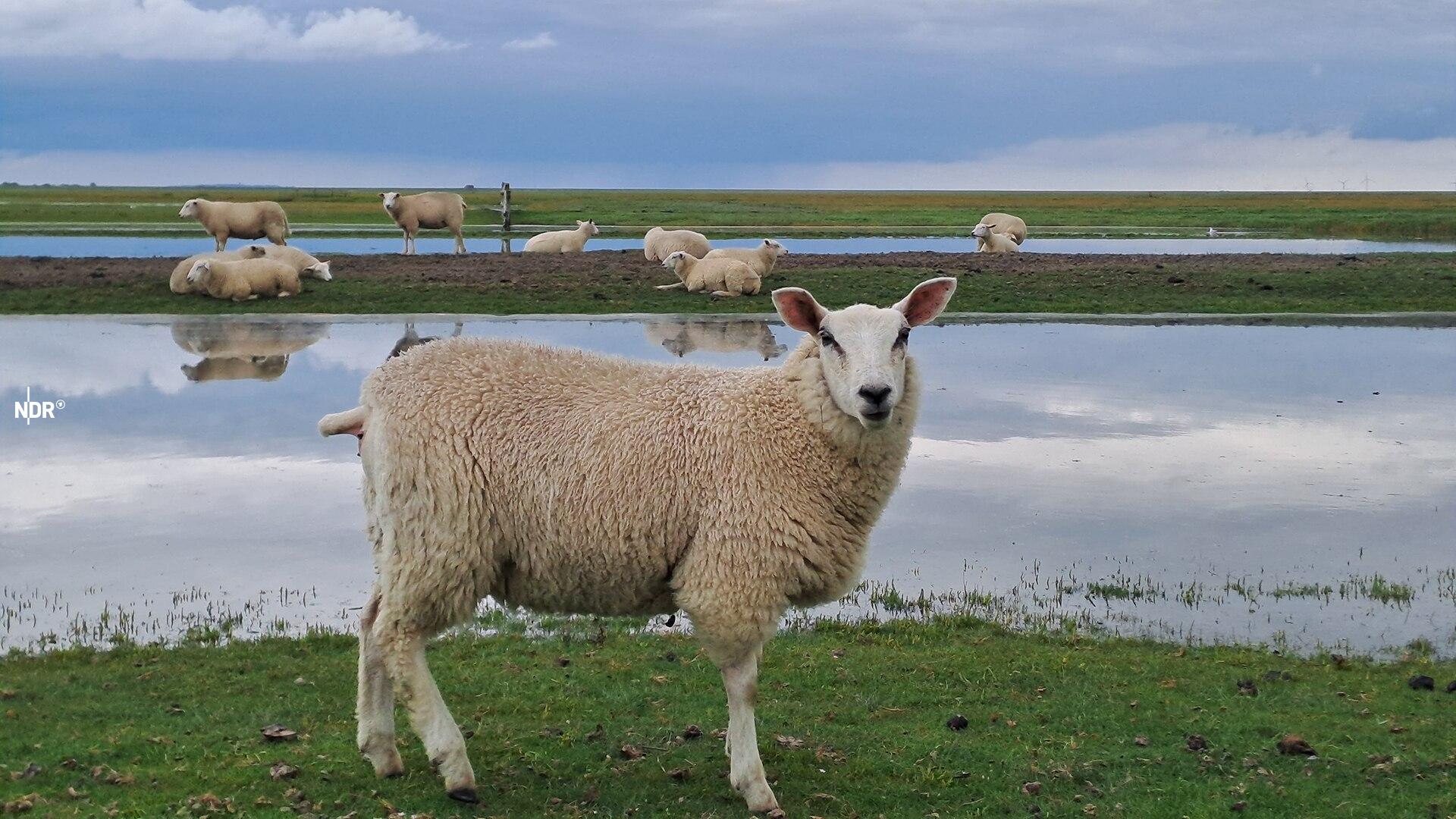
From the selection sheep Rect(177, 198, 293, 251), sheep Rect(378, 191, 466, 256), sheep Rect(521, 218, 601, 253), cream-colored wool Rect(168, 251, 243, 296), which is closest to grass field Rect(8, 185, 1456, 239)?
sheep Rect(378, 191, 466, 256)

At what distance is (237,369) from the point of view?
18859 mm

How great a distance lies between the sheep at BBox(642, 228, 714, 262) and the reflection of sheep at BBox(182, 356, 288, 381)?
15.3 meters

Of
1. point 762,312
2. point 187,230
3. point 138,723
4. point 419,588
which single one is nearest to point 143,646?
point 138,723

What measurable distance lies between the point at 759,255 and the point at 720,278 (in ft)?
7.90

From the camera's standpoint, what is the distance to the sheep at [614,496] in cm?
619

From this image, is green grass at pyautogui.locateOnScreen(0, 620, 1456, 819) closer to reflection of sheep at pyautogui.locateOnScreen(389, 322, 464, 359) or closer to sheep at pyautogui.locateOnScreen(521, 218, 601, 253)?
reflection of sheep at pyautogui.locateOnScreen(389, 322, 464, 359)

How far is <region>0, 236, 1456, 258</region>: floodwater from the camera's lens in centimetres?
4312

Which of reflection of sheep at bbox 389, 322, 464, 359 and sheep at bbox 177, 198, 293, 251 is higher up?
sheep at bbox 177, 198, 293, 251

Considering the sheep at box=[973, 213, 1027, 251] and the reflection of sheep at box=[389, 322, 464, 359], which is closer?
the reflection of sheep at box=[389, 322, 464, 359]

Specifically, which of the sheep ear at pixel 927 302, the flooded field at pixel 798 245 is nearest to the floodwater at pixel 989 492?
the sheep ear at pixel 927 302

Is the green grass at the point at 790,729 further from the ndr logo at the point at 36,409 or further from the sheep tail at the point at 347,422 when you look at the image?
the ndr logo at the point at 36,409

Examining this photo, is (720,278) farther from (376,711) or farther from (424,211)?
(376,711)

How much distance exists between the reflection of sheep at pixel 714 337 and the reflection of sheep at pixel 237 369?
209 inches

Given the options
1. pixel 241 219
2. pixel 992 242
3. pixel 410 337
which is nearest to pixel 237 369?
pixel 410 337
